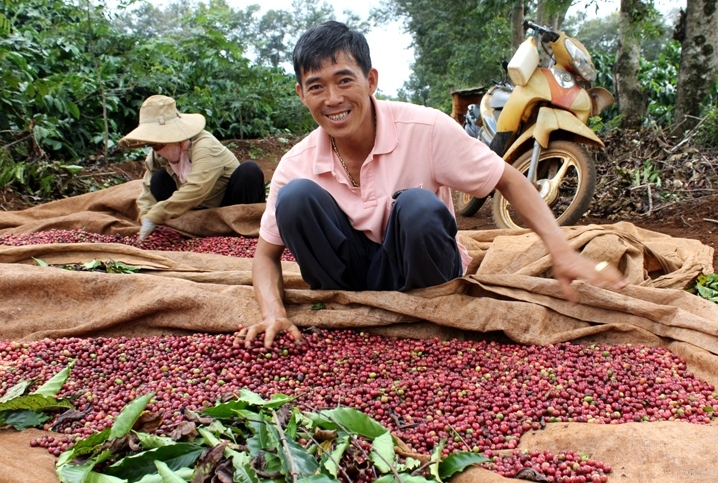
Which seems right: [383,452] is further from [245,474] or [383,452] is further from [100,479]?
[100,479]

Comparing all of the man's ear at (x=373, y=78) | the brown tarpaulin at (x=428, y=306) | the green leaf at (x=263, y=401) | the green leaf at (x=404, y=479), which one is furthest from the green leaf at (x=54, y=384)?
→ the man's ear at (x=373, y=78)

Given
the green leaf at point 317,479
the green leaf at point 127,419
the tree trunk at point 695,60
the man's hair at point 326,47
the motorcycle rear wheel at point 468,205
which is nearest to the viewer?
the green leaf at point 317,479

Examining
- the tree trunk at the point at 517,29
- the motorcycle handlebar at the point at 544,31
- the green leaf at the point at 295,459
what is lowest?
the green leaf at the point at 295,459

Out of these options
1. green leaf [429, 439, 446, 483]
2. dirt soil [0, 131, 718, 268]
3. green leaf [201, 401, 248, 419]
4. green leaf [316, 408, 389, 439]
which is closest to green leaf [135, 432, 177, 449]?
green leaf [201, 401, 248, 419]

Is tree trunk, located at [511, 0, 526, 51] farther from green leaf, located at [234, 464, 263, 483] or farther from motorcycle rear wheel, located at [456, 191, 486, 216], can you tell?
green leaf, located at [234, 464, 263, 483]

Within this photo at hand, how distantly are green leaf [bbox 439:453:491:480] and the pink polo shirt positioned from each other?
3.29 ft

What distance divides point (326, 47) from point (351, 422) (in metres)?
1.16

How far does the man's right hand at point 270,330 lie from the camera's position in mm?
2160

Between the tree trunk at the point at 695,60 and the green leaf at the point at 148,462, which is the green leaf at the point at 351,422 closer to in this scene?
the green leaf at the point at 148,462

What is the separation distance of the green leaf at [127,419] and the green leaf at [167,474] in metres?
0.21

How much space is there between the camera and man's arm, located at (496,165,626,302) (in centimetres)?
184

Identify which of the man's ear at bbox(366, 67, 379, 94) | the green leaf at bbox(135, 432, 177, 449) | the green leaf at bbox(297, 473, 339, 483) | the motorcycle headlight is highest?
the motorcycle headlight

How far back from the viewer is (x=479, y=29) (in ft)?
45.0

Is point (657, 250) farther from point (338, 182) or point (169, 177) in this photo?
point (169, 177)
